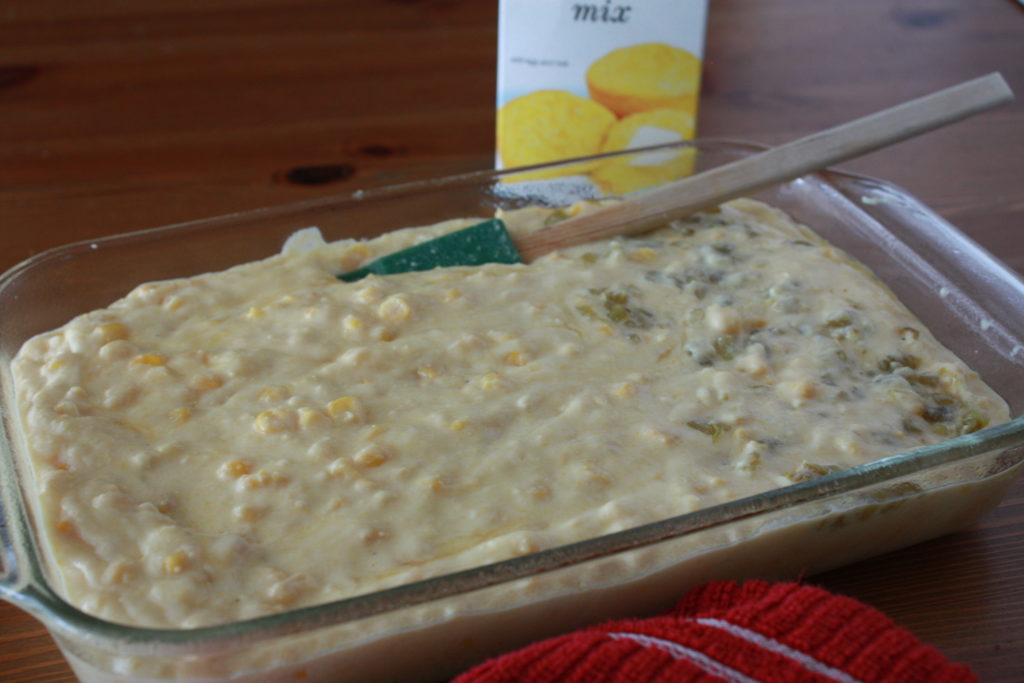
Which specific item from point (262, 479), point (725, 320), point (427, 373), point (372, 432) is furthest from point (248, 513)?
point (725, 320)

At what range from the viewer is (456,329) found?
50.7 inches

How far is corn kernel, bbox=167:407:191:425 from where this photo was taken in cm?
114

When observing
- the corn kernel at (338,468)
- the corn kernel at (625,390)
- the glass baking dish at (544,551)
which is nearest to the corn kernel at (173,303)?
the glass baking dish at (544,551)

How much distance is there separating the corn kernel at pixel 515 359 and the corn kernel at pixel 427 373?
0.27 ft

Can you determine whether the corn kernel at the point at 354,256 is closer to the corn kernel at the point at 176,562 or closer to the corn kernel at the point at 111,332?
the corn kernel at the point at 111,332

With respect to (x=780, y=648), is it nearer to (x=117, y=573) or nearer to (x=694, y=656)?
(x=694, y=656)

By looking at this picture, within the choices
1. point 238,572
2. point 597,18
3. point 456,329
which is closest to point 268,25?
point 597,18

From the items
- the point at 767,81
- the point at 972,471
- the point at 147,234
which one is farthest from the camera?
the point at 767,81

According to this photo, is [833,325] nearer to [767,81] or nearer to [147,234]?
[147,234]

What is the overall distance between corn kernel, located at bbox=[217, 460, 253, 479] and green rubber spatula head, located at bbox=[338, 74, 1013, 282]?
1.39ft

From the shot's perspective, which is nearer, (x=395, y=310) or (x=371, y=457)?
(x=371, y=457)

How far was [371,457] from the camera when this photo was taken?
1.08m

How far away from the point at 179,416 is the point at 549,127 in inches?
31.5

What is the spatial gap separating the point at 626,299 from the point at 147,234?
607mm
